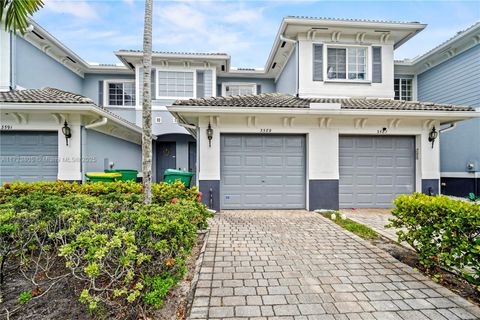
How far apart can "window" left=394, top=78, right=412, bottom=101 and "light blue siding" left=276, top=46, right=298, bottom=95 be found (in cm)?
622

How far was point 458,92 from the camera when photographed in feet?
33.0

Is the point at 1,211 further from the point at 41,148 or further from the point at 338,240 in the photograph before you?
the point at 338,240

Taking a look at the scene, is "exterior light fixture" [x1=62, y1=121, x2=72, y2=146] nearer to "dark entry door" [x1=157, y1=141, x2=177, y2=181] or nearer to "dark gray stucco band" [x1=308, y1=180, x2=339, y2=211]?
"dark entry door" [x1=157, y1=141, x2=177, y2=181]

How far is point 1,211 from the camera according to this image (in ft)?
9.69

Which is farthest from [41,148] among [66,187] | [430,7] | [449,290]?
[430,7]

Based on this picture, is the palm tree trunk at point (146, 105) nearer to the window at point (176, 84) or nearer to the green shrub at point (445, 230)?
the green shrub at point (445, 230)

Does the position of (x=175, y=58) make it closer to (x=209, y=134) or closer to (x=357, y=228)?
(x=209, y=134)

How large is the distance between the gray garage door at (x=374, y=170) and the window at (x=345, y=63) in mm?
3242

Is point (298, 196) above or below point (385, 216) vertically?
above

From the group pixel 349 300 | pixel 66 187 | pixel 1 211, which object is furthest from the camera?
pixel 66 187

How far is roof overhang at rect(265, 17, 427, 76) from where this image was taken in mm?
8875

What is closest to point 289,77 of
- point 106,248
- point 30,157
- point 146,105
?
point 146,105

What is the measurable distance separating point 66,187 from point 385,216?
859cm

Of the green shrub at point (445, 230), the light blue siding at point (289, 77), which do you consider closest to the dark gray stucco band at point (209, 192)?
the green shrub at point (445, 230)
